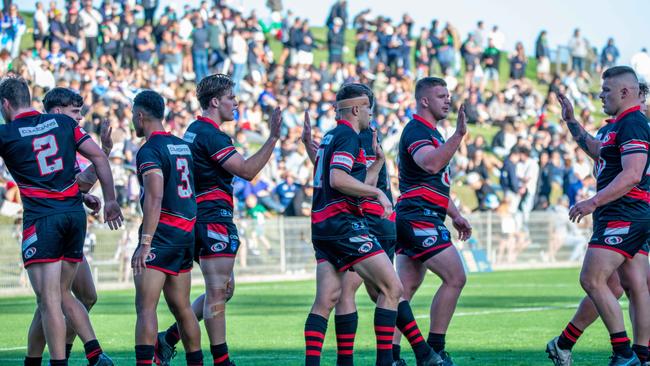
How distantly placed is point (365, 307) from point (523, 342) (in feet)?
17.7

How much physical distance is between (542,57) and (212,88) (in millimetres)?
37882

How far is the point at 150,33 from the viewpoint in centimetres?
3203

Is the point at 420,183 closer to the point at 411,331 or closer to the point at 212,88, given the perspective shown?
the point at 411,331

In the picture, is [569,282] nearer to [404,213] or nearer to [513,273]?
[513,273]

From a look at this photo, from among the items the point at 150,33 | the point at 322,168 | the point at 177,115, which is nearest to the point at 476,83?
the point at 150,33

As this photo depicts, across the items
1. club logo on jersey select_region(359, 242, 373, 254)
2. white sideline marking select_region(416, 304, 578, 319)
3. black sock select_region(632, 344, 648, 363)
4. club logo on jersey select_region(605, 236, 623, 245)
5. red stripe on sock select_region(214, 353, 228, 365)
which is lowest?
white sideline marking select_region(416, 304, 578, 319)

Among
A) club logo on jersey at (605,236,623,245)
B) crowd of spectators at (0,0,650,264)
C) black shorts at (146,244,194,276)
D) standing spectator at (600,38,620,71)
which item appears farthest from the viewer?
standing spectator at (600,38,620,71)

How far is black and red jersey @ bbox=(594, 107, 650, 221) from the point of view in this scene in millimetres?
9258

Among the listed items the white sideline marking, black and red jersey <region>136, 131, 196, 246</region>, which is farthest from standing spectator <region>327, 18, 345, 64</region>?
black and red jersey <region>136, 131, 196, 246</region>

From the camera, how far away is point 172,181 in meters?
8.77

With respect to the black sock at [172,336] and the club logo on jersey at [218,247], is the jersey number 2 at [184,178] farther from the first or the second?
the black sock at [172,336]

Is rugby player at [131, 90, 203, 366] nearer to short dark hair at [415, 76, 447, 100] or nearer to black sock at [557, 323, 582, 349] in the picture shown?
short dark hair at [415, 76, 447, 100]

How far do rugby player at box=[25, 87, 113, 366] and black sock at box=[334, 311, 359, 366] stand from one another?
2.23 metres

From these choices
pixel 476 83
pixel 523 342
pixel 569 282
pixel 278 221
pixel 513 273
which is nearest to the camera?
pixel 523 342
